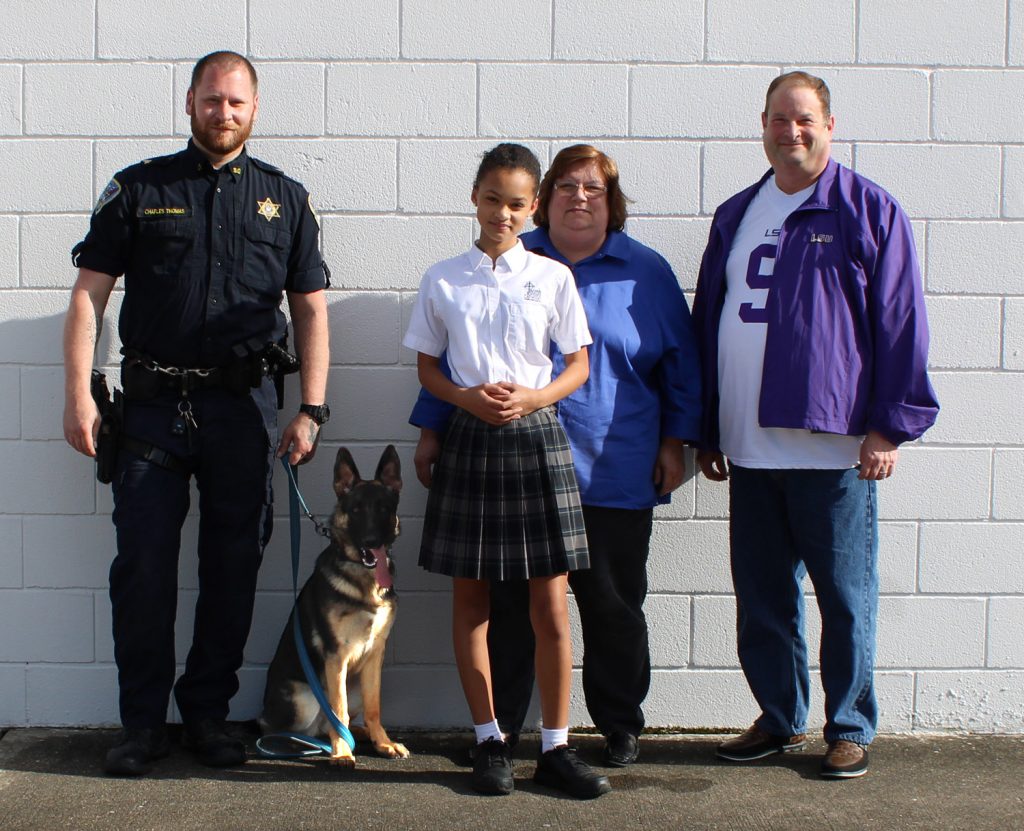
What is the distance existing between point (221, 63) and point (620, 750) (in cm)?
232

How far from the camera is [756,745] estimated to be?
11.7ft

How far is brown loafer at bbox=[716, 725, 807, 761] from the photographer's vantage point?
→ 11.6ft

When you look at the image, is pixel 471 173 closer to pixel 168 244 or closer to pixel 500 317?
pixel 500 317

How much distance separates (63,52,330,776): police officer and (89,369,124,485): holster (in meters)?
0.02

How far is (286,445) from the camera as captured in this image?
351cm

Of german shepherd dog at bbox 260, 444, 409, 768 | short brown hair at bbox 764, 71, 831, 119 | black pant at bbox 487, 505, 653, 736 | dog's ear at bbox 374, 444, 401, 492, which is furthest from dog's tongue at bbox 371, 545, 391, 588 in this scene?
short brown hair at bbox 764, 71, 831, 119

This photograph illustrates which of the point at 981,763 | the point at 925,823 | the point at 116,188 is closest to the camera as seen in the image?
the point at 925,823

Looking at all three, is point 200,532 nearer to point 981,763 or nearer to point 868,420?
point 868,420

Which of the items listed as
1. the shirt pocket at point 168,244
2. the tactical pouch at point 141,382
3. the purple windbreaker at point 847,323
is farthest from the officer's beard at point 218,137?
the purple windbreaker at point 847,323

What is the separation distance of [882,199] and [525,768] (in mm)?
1943

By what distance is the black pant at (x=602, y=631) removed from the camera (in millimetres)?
3438

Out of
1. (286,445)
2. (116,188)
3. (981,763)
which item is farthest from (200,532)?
(981,763)

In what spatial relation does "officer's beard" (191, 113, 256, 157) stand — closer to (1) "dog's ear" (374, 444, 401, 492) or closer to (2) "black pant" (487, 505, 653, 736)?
(1) "dog's ear" (374, 444, 401, 492)

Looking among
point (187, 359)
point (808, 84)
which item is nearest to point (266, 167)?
point (187, 359)
